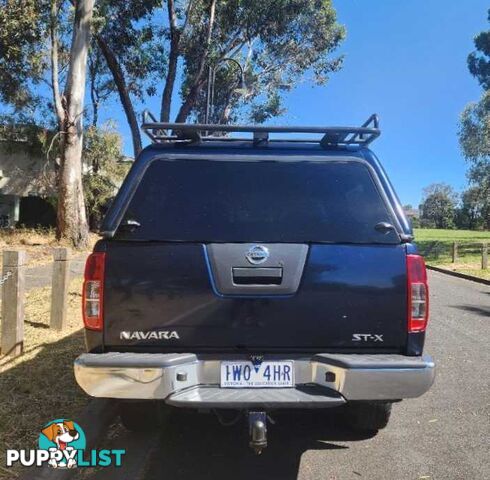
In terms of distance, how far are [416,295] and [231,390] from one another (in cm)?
122

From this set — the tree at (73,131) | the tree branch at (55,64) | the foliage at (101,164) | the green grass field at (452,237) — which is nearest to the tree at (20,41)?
the tree branch at (55,64)

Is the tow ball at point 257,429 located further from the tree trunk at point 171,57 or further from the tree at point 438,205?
the tree at point 438,205

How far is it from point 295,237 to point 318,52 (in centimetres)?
2908

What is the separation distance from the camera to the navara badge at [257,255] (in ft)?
11.4

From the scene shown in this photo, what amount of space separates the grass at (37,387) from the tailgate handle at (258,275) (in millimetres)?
1804

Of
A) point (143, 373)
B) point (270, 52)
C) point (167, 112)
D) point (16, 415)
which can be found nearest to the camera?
point (143, 373)

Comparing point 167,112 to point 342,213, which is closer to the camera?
point 342,213

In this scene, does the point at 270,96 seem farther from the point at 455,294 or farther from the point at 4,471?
the point at 4,471

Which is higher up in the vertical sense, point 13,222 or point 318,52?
point 318,52

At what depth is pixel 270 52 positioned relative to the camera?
97.8 feet

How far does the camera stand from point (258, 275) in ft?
11.4

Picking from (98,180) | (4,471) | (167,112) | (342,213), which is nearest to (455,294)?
(342,213)

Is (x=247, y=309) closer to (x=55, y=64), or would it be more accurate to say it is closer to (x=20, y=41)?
(x=20, y=41)

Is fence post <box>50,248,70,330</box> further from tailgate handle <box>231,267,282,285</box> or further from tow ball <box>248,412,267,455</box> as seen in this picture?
tow ball <box>248,412,267,455</box>
